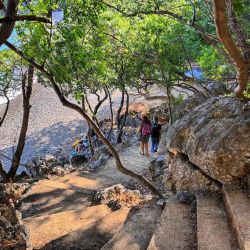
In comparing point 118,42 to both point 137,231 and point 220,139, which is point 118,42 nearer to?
point 220,139

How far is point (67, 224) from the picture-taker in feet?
17.7

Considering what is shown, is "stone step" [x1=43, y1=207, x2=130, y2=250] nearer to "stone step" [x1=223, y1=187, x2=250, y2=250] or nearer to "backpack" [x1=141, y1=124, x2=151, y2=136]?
"stone step" [x1=223, y1=187, x2=250, y2=250]

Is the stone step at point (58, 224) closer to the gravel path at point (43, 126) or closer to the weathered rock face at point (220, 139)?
the weathered rock face at point (220, 139)

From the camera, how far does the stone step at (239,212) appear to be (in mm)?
3232

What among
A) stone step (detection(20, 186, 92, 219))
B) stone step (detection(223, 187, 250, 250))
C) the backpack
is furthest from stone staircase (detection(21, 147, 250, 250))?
the backpack

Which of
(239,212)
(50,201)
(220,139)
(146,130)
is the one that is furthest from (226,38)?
(146,130)

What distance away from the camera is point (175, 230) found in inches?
164

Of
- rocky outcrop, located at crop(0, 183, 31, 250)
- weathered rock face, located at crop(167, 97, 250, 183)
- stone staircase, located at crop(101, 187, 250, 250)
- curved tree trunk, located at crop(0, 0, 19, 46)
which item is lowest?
stone staircase, located at crop(101, 187, 250, 250)

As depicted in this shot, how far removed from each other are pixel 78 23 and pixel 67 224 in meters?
3.41

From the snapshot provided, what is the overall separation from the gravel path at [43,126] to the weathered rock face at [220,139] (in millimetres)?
16554

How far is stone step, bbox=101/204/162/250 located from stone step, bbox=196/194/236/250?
0.70m

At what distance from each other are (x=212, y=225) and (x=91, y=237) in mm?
1660

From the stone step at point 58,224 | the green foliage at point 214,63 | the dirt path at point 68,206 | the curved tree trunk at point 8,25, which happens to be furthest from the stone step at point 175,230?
the green foliage at point 214,63

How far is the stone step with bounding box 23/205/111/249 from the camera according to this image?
4871 mm
